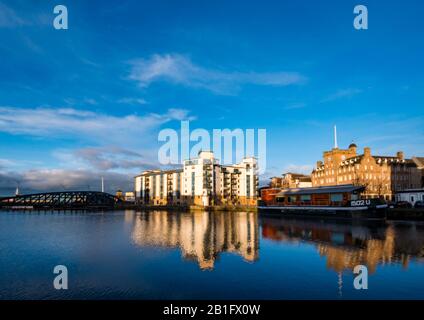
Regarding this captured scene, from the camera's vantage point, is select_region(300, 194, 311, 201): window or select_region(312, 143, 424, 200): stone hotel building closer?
select_region(300, 194, 311, 201): window

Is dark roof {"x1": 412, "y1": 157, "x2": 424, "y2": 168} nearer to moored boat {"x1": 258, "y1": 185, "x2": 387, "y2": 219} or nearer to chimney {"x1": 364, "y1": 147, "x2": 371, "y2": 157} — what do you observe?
chimney {"x1": 364, "y1": 147, "x2": 371, "y2": 157}

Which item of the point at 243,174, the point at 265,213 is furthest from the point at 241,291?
the point at 243,174

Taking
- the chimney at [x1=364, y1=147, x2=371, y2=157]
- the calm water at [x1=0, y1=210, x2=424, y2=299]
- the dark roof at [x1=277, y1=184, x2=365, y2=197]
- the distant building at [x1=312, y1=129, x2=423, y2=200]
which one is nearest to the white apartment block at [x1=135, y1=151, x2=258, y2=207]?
the distant building at [x1=312, y1=129, x2=423, y2=200]

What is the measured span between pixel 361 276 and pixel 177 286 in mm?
11576

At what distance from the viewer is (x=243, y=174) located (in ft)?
486

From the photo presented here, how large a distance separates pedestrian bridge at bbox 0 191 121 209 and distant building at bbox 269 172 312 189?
95468 millimetres

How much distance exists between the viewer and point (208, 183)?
136 metres

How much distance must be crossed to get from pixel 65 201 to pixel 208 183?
97848mm

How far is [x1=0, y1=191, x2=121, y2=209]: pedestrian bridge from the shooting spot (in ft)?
543

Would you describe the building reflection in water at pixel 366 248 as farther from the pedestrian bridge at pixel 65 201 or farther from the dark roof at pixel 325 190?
the pedestrian bridge at pixel 65 201

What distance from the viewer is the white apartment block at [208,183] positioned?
136 meters

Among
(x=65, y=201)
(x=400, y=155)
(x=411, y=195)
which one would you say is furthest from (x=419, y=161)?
(x=65, y=201)

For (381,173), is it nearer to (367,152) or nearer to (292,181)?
(367,152)

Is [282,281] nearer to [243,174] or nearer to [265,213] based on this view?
[265,213]
